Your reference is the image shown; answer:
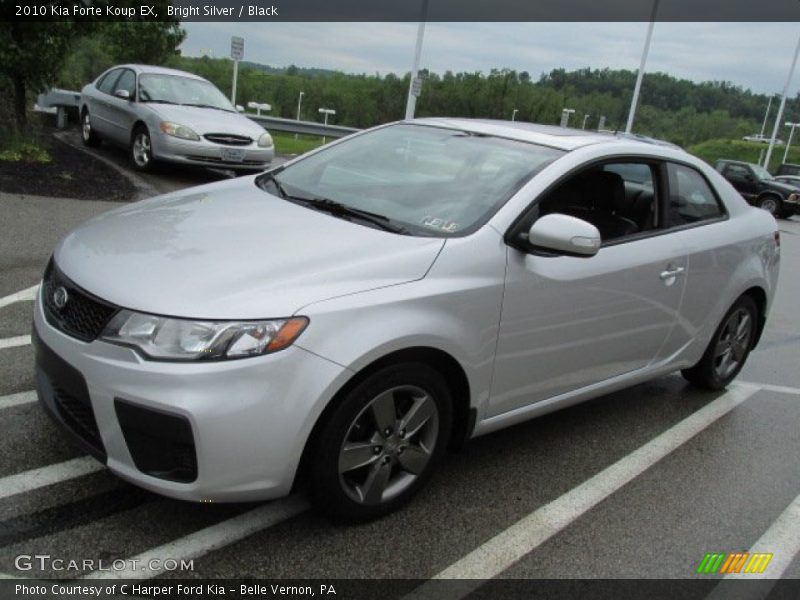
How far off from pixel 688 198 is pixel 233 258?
282 cm

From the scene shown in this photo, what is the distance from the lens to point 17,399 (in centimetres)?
353

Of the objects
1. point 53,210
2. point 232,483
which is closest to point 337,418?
point 232,483

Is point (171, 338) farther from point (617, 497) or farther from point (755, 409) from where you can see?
point (755, 409)

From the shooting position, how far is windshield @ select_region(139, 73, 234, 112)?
10734 mm

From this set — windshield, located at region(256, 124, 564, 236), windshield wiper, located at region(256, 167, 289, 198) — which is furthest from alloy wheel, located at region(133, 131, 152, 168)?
windshield, located at region(256, 124, 564, 236)

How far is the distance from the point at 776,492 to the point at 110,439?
3.21m

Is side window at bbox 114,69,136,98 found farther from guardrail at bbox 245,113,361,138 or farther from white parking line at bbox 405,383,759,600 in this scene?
white parking line at bbox 405,383,759,600

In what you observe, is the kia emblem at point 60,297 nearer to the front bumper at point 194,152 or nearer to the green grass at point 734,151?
the front bumper at point 194,152

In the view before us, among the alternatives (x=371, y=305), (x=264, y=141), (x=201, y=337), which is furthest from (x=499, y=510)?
(x=264, y=141)

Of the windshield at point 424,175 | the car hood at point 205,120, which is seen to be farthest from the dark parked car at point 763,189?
the windshield at point 424,175

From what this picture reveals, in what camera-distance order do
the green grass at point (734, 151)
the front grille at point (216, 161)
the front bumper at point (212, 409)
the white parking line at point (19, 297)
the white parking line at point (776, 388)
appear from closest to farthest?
1. the front bumper at point (212, 409)
2. the white parking line at point (19, 297)
3. the white parking line at point (776, 388)
4. the front grille at point (216, 161)
5. the green grass at point (734, 151)

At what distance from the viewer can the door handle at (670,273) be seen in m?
3.84

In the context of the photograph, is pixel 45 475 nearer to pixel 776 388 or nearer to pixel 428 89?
pixel 776 388

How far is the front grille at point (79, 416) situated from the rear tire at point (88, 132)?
34.3ft
